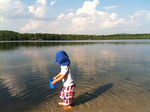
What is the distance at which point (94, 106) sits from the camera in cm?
491

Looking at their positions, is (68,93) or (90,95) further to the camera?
(90,95)

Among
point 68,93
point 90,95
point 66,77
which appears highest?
point 66,77

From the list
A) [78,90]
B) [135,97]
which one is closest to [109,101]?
[135,97]

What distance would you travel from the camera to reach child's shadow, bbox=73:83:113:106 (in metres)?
5.34


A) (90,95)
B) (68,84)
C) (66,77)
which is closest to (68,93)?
(68,84)

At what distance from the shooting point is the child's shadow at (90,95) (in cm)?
534

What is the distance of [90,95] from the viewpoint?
5.86 metres

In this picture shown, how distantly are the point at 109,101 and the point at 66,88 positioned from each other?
6.70ft

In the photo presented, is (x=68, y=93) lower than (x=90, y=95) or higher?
higher

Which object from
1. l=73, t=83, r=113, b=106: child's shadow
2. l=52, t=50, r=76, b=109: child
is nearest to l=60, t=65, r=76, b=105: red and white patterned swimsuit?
l=52, t=50, r=76, b=109: child

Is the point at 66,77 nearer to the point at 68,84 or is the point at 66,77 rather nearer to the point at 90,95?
the point at 68,84

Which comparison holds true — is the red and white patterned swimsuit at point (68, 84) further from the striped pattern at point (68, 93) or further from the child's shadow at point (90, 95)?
the child's shadow at point (90, 95)

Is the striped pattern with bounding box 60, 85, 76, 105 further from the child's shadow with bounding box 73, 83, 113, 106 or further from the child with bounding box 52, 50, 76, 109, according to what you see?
the child's shadow with bounding box 73, 83, 113, 106

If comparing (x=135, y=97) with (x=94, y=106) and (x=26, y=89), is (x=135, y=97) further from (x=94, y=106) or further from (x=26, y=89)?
(x=26, y=89)
